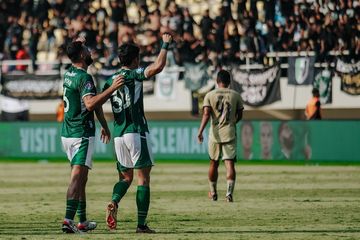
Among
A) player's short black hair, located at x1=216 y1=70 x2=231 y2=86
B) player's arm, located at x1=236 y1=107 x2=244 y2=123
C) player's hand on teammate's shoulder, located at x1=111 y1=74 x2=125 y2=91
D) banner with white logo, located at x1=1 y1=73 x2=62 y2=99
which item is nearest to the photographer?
player's hand on teammate's shoulder, located at x1=111 y1=74 x2=125 y2=91

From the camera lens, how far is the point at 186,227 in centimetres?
1355

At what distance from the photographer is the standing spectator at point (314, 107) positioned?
1180 inches

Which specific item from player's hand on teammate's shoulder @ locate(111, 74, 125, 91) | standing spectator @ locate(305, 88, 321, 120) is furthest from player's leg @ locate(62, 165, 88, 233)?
standing spectator @ locate(305, 88, 321, 120)

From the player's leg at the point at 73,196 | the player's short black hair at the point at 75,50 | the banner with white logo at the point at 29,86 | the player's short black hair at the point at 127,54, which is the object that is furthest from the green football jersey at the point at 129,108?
the banner with white logo at the point at 29,86

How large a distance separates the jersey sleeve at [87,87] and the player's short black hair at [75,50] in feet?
0.85

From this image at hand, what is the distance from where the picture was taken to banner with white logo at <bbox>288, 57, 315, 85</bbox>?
101 feet

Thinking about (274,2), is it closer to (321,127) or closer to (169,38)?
Answer: (321,127)

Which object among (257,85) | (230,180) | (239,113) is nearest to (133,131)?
(230,180)

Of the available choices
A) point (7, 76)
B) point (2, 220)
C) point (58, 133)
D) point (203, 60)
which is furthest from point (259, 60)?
point (2, 220)

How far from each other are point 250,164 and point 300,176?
5.50 meters

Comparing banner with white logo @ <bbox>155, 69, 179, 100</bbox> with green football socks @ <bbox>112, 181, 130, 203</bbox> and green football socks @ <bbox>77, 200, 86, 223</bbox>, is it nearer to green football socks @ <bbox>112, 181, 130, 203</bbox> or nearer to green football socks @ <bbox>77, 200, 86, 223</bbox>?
green football socks @ <bbox>112, 181, 130, 203</bbox>

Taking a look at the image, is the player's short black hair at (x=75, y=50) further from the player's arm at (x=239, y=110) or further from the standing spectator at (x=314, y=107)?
the standing spectator at (x=314, y=107)

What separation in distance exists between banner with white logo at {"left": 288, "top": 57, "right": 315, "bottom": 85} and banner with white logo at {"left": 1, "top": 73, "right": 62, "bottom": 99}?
334 inches

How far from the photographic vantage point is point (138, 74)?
12.5 m
